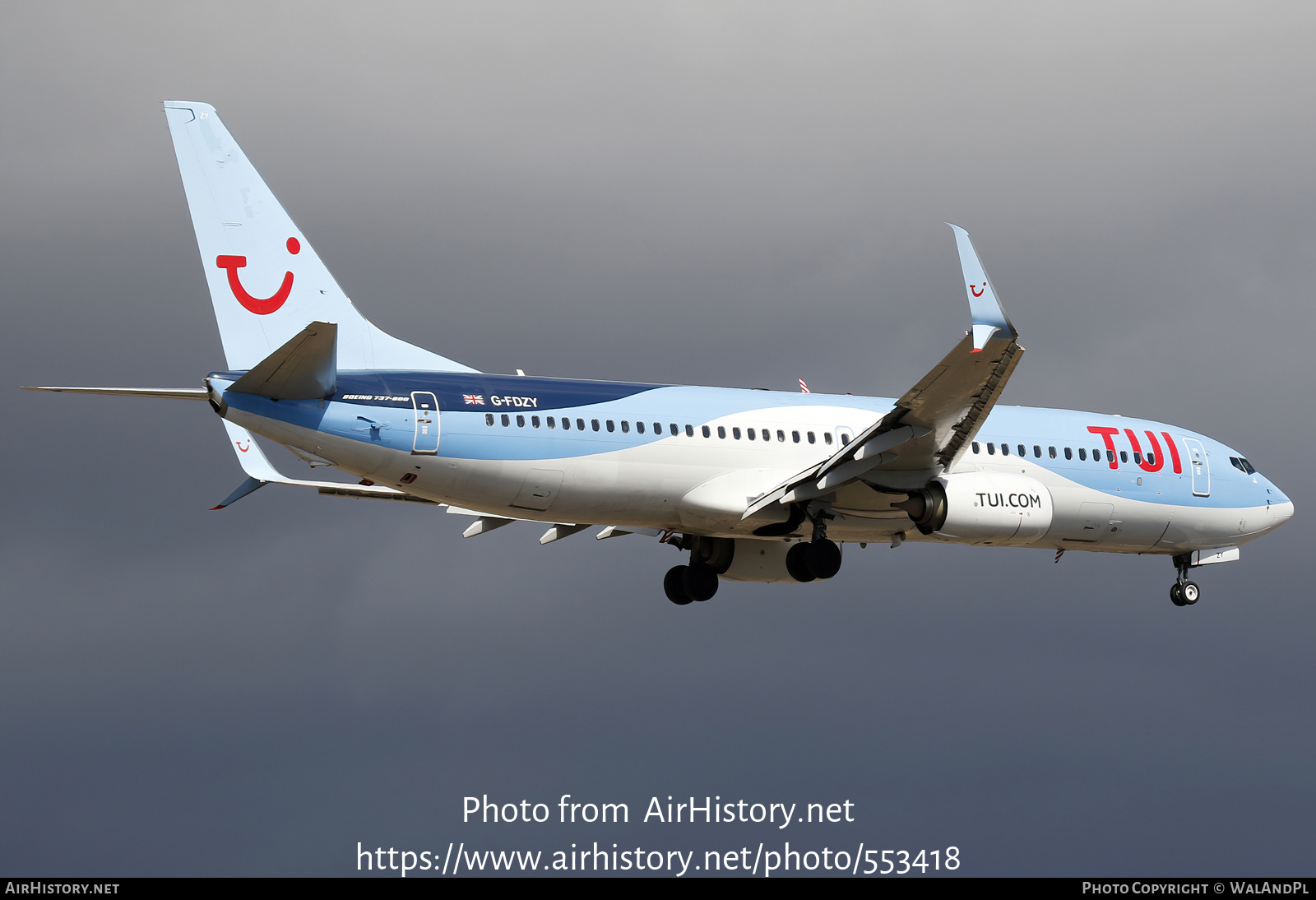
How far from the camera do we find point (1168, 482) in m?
34.4

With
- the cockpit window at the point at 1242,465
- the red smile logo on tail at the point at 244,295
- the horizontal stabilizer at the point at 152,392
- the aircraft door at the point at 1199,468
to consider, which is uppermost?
the cockpit window at the point at 1242,465

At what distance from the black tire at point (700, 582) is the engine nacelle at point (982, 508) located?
218 inches

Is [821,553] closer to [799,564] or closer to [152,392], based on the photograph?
[799,564]

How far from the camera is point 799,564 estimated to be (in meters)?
32.4

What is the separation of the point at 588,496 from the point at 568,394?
190 centimetres

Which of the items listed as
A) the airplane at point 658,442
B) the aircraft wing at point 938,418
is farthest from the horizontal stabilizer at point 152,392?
the aircraft wing at point 938,418

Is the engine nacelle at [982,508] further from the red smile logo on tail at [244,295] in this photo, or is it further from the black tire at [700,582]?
the red smile logo on tail at [244,295]

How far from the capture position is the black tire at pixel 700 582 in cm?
3416

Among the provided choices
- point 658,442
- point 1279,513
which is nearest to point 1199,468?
point 1279,513

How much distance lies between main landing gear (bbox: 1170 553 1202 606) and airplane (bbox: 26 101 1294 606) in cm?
165

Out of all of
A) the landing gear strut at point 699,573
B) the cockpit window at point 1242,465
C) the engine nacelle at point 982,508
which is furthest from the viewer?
the cockpit window at point 1242,465

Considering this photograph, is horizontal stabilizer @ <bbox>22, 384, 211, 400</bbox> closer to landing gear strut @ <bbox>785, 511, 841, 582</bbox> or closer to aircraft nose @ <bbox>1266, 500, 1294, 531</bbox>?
landing gear strut @ <bbox>785, 511, 841, 582</bbox>

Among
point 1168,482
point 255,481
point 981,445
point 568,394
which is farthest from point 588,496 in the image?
point 1168,482

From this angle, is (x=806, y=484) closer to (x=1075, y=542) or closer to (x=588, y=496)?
(x=588, y=496)
